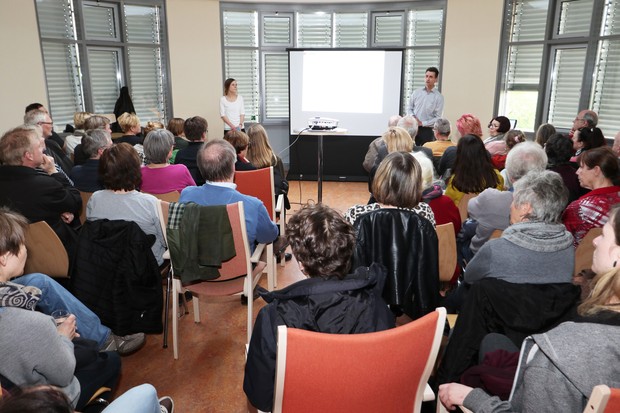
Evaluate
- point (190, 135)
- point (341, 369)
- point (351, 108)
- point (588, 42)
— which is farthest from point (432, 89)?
point (341, 369)

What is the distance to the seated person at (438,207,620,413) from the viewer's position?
107 centimetres

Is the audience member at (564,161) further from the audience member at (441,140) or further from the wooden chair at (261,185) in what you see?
the wooden chair at (261,185)

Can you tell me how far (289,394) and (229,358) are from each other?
5.22ft

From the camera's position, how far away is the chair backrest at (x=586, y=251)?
2.26 m

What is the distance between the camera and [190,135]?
4207mm

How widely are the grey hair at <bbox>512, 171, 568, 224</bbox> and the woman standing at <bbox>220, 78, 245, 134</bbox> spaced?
5.56 metres

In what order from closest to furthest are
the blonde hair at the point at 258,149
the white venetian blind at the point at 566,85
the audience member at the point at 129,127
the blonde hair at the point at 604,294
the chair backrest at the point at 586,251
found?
the blonde hair at the point at 604,294
the chair backrest at the point at 586,251
the blonde hair at the point at 258,149
the audience member at the point at 129,127
the white venetian blind at the point at 566,85

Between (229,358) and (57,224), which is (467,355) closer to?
(229,358)

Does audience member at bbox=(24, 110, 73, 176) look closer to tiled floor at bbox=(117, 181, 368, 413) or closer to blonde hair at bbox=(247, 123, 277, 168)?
blonde hair at bbox=(247, 123, 277, 168)

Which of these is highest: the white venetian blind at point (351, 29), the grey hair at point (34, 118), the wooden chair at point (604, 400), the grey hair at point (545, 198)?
the white venetian blind at point (351, 29)

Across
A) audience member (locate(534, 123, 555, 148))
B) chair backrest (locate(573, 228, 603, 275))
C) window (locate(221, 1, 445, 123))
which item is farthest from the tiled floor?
window (locate(221, 1, 445, 123))

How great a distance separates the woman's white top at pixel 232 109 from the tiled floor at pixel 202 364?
4.35 metres

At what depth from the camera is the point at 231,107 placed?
713cm

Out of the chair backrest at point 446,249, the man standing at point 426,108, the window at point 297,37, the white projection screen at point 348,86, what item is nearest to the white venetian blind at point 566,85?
the man standing at point 426,108
